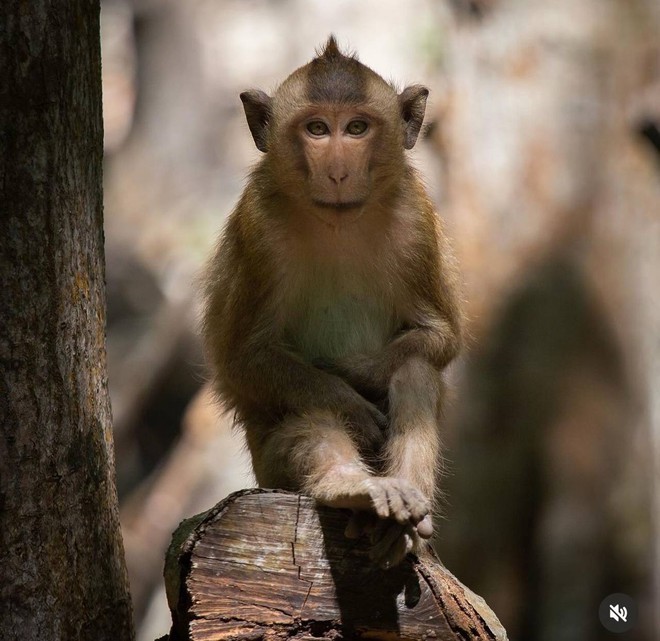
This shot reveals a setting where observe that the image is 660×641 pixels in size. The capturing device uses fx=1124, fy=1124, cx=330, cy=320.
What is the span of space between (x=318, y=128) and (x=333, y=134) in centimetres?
11

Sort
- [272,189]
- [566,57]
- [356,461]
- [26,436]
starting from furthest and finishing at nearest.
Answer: [566,57], [272,189], [356,461], [26,436]

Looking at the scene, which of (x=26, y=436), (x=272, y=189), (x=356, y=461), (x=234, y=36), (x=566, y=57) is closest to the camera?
(x=26, y=436)

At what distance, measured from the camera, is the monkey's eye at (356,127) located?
5.48 m

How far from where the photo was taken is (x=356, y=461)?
4953 mm

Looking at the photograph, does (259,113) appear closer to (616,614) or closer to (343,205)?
(343,205)

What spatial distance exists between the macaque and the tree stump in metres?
0.54

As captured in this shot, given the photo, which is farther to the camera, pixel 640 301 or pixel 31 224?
pixel 640 301

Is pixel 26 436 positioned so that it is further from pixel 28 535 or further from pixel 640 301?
pixel 640 301

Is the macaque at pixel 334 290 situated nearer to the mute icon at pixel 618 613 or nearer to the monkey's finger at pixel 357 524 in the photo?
the monkey's finger at pixel 357 524

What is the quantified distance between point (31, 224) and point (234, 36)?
8595mm

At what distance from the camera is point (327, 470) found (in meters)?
4.76

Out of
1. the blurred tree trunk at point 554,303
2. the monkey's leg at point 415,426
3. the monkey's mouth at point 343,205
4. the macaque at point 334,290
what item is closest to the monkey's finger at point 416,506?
the monkey's leg at point 415,426

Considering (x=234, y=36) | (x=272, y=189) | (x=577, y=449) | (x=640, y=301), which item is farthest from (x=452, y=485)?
(x=272, y=189)

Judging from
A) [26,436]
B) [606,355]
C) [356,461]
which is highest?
[26,436]
